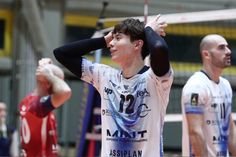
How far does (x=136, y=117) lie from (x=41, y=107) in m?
1.70

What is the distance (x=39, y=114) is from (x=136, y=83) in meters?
1.75

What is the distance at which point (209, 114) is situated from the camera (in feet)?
17.5

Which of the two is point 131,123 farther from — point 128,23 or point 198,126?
point 198,126

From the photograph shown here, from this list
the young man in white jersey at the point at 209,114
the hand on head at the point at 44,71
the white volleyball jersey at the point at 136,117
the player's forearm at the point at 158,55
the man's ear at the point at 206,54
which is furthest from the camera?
the man's ear at the point at 206,54

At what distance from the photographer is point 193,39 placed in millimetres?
14242

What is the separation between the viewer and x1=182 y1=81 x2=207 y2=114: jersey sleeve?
17.3 ft

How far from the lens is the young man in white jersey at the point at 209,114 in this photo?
5.20 m

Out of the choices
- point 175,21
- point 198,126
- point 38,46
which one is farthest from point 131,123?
point 38,46

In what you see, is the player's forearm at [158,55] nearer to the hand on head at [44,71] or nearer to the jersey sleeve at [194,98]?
the jersey sleeve at [194,98]

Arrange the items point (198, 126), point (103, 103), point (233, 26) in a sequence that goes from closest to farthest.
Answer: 1. point (103, 103)
2. point (198, 126)
3. point (233, 26)

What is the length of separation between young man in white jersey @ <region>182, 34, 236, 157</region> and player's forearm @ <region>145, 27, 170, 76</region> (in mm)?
1544

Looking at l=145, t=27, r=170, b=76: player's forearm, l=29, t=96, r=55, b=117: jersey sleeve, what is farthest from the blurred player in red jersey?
l=145, t=27, r=170, b=76: player's forearm

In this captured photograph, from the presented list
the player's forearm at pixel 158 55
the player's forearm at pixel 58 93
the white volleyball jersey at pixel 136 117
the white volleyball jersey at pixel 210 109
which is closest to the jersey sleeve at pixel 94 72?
the white volleyball jersey at pixel 136 117

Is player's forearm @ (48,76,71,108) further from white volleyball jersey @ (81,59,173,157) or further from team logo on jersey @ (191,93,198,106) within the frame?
white volleyball jersey @ (81,59,173,157)
